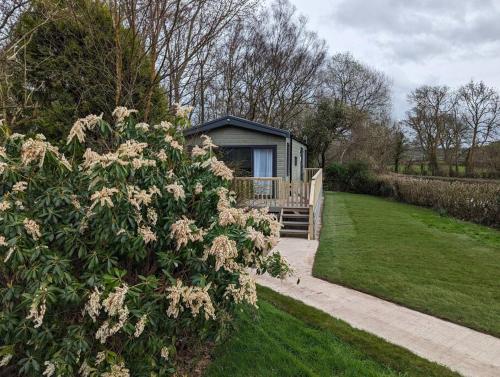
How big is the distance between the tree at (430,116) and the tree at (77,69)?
1076 inches

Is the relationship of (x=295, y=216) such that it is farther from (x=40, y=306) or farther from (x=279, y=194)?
(x=40, y=306)

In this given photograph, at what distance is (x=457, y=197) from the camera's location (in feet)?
47.2

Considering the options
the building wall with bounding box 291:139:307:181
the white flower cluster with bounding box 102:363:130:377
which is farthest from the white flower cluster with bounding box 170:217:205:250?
the building wall with bounding box 291:139:307:181

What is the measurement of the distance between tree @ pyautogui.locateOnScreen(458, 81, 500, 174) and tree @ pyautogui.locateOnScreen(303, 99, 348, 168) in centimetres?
1075

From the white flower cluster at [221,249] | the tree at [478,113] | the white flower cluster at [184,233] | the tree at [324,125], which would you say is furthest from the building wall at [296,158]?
the tree at [478,113]

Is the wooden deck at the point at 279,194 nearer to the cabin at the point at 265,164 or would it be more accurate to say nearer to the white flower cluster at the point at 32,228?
the cabin at the point at 265,164

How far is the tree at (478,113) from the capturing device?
87.2ft

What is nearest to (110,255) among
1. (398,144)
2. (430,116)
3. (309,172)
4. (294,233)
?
(294,233)

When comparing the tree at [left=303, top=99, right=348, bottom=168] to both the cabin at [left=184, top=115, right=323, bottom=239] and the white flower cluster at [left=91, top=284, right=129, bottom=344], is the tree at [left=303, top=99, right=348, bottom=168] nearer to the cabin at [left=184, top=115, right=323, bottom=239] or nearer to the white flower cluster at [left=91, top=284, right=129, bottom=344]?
the cabin at [left=184, top=115, right=323, bottom=239]

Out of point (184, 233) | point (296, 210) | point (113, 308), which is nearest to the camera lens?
point (113, 308)

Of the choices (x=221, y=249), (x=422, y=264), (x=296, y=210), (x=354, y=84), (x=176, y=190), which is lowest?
(x=422, y=264)

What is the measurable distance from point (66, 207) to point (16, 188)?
0.35 meters

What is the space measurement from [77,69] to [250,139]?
23.2 feet

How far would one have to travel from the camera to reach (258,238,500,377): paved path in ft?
12.5
